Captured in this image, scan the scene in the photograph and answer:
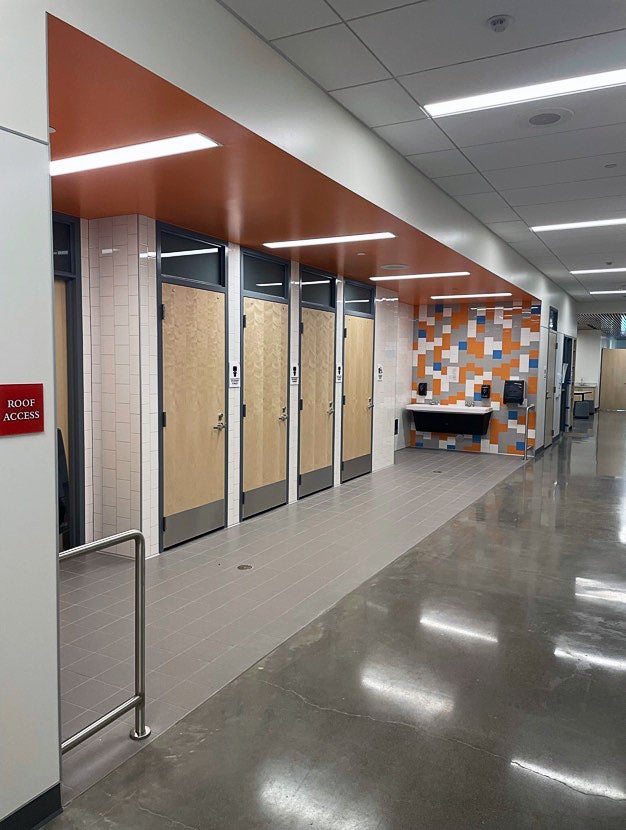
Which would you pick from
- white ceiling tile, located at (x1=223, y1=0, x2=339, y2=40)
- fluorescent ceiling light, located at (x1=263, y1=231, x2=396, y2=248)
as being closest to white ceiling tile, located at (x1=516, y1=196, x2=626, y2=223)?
fluorescent ceiling light, located at (x1=263, y1=231, x2=396, y2=248)

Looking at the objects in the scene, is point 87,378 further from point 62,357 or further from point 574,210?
point 574,210

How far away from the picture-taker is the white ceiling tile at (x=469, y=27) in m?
2.79

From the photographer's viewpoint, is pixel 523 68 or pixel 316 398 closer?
pixel 523 68

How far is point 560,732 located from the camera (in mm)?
2758

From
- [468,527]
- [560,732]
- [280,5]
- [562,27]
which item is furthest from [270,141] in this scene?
[468,527]

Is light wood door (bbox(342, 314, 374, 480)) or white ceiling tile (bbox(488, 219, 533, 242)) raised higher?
white ceiling tile (bbox(488, 219, 533, 242))

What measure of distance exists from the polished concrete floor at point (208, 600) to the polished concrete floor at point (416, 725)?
0.49 feet

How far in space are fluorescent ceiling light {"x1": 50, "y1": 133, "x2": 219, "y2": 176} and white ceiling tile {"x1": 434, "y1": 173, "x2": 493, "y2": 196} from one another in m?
2.92

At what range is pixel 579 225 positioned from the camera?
278 inches

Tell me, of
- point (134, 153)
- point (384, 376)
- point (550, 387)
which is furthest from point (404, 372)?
point (134, 153)

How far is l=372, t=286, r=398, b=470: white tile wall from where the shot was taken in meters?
9.12

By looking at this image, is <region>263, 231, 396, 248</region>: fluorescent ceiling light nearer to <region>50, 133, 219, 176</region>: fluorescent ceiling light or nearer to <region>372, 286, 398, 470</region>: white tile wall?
<region>50, 133, 219, 176</region>: fluorescent ceiling light

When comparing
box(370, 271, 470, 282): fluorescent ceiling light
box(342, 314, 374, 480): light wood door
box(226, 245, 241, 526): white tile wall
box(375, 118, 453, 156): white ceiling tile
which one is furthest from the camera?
box(342, 314, 374, 480): light wood door

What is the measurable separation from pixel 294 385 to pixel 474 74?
13.2 ft
